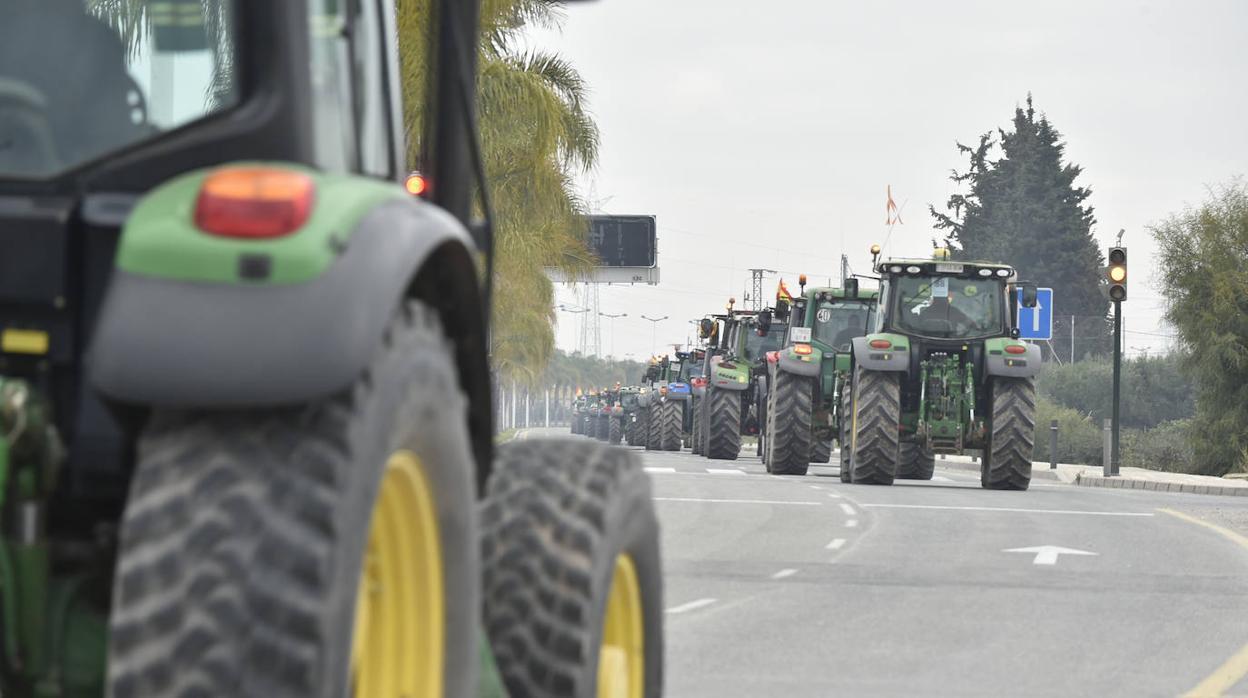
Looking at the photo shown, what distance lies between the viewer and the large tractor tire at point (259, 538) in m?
2.39

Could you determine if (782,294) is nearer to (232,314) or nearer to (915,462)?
(915,462)

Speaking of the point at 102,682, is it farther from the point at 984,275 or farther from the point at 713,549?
the point at 984,275

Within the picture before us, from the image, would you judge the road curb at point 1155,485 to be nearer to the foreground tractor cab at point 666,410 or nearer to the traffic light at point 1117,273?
the traffic light at point 1117,273

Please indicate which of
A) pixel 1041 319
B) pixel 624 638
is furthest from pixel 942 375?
pixel 624 638

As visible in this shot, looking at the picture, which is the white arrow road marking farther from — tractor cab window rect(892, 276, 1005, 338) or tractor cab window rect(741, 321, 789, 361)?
tractor cab window rect(741, 321, 789, 361)

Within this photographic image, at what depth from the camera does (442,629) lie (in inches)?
128

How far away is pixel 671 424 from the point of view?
5666cm

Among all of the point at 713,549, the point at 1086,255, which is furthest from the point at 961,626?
the point at 1086,255

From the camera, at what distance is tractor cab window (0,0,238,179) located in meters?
3.22

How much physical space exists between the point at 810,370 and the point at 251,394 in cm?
2815

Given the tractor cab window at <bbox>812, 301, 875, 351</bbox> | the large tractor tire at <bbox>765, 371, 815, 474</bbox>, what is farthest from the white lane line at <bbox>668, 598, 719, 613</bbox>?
the tractor cab window at <bbox>812, 301, 875, 351</bbox>

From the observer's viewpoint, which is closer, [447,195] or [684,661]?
[447,195]

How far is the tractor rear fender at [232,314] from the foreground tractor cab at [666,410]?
5303 centimetres

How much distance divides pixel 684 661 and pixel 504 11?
20.7 meters
